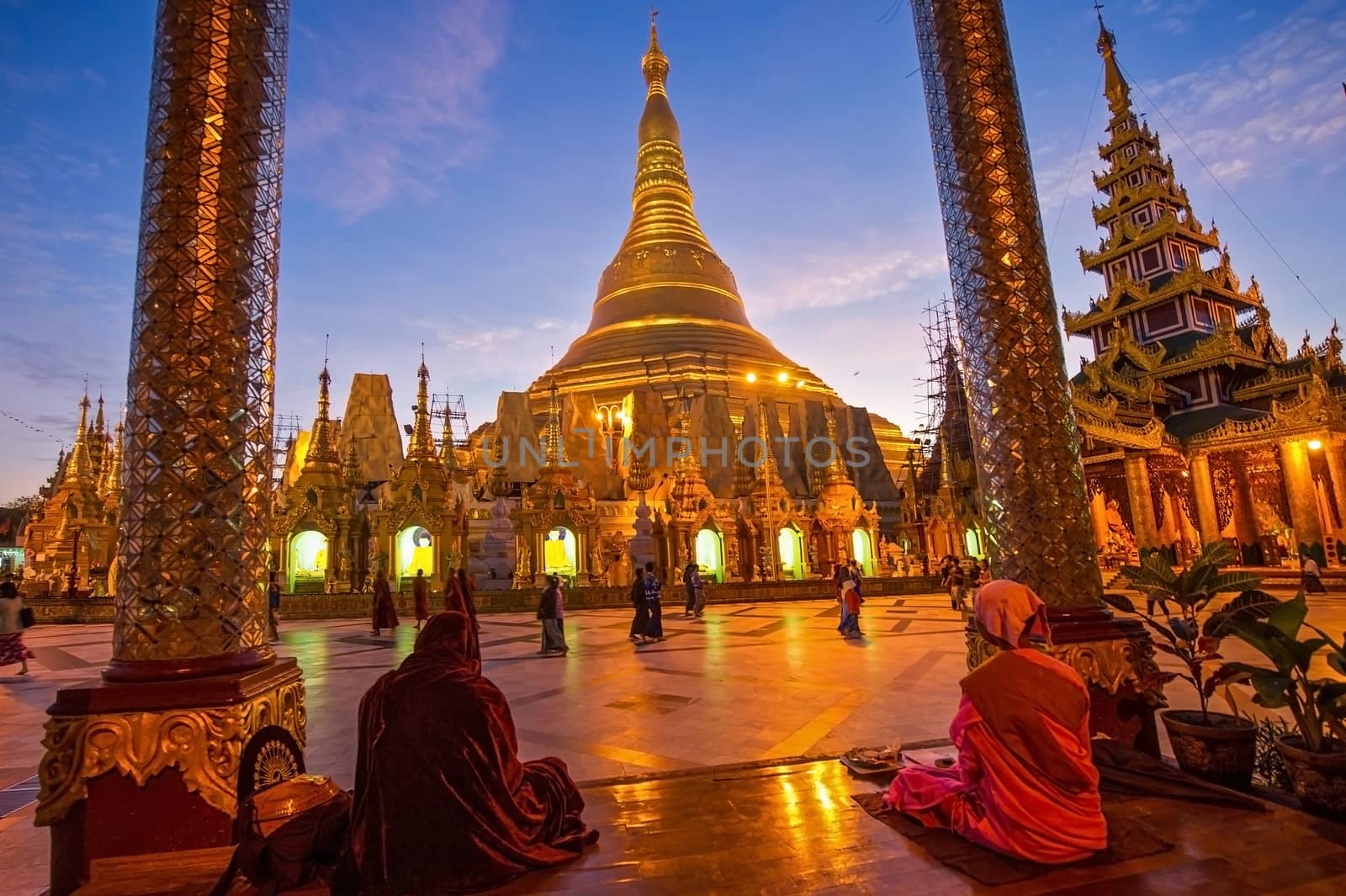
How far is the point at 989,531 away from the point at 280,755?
13.5 ft

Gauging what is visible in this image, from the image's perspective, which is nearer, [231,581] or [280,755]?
[280,755]

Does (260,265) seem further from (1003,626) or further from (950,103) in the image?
(950,103)

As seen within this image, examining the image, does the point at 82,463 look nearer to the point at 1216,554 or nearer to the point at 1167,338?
the point at 1216,554

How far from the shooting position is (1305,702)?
3.14 metres

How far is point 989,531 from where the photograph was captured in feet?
14.4

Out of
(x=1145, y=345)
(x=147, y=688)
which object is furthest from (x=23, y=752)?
(x=1145, y=345)

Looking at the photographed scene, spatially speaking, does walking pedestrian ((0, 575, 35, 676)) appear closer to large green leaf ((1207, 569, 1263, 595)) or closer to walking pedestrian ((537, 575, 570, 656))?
walking pedestrian ((537, 575, 570, 656))

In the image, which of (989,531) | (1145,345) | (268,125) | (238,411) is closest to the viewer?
(238,411)

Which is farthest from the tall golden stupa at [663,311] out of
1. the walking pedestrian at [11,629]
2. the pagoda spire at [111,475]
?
the walking pedestrian at [11,629]

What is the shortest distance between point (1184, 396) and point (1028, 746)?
91.5ft

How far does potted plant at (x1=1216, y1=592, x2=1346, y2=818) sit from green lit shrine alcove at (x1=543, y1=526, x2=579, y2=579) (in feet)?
59.1

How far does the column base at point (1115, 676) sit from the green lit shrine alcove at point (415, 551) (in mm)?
18164

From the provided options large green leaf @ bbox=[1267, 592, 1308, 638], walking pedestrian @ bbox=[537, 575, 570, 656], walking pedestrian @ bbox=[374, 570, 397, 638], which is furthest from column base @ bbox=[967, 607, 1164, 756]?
walking pedestrian @ bbox=[374, 570, 397, 638]

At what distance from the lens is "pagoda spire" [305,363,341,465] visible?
20969 mm
